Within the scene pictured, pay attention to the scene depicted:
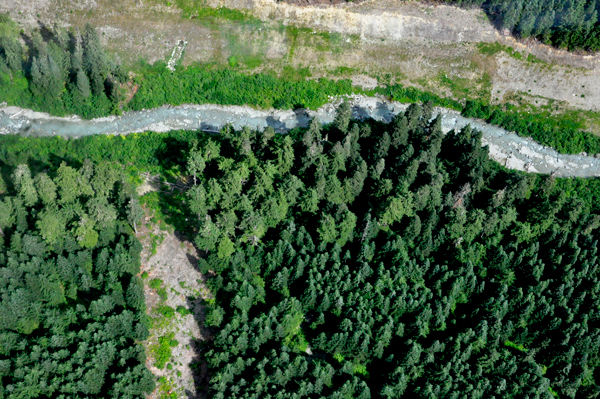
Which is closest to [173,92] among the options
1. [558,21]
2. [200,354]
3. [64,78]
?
[64,78]

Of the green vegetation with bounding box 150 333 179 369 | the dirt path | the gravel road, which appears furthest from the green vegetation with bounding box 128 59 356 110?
the green vegetation with bounding box 150 333 179 369

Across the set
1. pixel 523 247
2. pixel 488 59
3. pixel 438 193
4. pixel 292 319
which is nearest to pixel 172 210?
pixel 292 319

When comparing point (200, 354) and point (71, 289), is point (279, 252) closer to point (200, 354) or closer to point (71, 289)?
point (200, 354)

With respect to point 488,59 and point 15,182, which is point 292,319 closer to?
point 15,182

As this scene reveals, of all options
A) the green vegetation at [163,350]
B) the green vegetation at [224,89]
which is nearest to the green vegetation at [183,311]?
the green vegetation at [163,350]

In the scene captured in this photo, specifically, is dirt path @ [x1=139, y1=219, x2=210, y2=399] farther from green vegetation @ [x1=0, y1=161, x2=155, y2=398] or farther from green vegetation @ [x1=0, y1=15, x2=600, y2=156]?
green vegetation @ [x1=0, y1=15, x2=600, y2=156]

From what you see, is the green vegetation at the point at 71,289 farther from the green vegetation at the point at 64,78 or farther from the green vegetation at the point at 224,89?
the green vegetation at the point at 224,89

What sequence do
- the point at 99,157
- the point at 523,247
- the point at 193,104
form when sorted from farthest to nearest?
the point at 193,104, the point at 99,157, the point at 523,247
